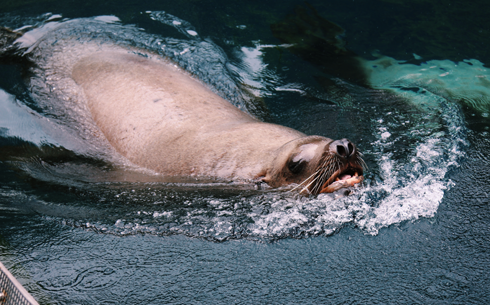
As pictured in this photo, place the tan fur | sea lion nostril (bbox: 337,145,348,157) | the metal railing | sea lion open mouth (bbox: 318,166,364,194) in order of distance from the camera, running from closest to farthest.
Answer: the metal railing, sea lion nostril (bbox: 337,145,348,157), sea lion open mouth (bbox: 318,166,364,194), the tan fur

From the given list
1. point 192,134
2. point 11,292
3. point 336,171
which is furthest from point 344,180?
point 11,292

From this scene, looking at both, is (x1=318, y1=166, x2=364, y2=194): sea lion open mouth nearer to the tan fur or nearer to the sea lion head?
the sea lion head

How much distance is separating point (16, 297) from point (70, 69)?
13.1 feet

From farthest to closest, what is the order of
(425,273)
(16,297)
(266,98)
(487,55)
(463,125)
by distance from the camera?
(487,55) < (266,98) < (463,125) < (425,273) < (16,297)

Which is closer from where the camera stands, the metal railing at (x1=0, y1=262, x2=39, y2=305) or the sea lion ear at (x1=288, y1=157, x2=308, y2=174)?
the metal railing at (x1=0, y1=262, x2=39, y2=305)

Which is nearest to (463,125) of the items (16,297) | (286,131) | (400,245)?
(286,131)

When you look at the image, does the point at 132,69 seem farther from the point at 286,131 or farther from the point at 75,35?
the point at 286,131

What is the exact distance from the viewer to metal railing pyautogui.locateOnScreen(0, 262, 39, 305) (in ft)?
8.13

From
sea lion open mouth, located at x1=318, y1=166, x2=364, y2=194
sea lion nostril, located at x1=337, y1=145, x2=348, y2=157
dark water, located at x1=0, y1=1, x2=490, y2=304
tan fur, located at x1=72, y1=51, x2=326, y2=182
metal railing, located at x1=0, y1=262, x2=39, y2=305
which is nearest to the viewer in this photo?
metal railing, located at x1=0, y1=262, x2=39, y2=305

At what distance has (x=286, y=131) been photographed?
15.6ft

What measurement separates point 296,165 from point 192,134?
4.32 feet

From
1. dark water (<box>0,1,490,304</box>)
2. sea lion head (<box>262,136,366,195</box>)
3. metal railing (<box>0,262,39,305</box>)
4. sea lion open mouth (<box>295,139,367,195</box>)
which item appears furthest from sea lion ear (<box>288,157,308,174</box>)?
metal railing (<box>0,262,39,305</box>)

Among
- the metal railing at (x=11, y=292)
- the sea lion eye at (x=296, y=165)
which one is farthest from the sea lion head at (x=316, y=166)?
the metal railing at (x=11, y=292)

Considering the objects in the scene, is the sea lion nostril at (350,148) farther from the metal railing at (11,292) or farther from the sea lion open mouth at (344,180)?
the metal railing at (11,292)
